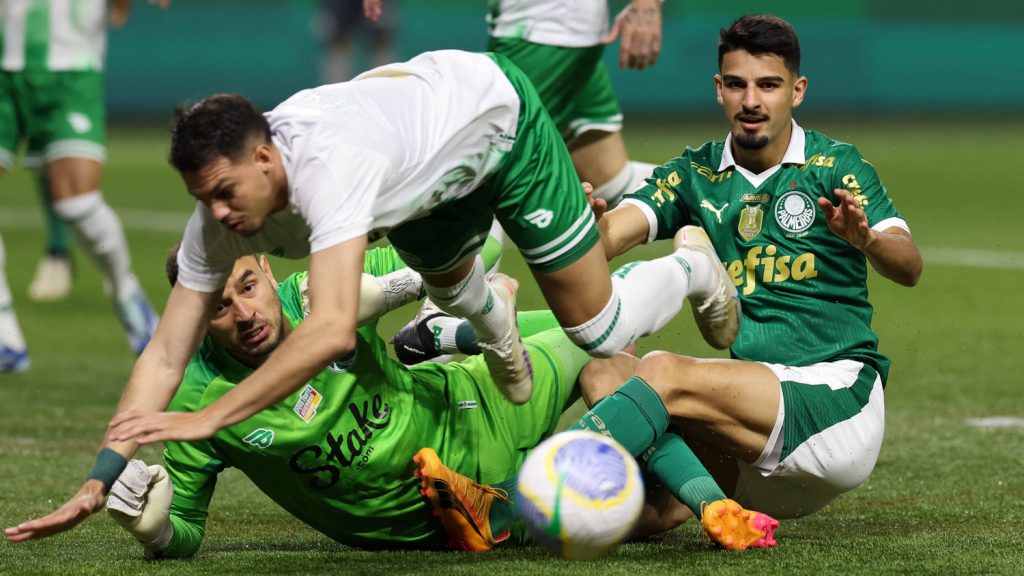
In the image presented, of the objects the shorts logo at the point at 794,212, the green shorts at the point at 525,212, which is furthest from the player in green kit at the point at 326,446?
the shorts logo at the point at 794,212

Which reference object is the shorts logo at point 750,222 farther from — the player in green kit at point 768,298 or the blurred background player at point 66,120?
the blurred background player at point 66,120

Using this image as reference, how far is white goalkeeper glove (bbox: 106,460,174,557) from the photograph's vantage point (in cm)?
430

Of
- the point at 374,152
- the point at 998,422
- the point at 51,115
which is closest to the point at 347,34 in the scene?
the point at 51,115

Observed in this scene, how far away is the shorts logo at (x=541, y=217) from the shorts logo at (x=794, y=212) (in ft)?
2.65

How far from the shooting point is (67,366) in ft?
28.4

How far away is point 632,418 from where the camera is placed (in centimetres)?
447

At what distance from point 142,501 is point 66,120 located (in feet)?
13.6

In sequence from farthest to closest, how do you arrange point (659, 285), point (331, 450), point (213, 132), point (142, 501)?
point (659, 285)
point (331, 450)
point (142, 501)
point (213, 132)

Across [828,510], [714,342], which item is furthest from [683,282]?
[828,510]

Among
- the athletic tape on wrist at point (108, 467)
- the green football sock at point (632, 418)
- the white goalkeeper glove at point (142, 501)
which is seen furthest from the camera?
the green football sock at point (632, 418)

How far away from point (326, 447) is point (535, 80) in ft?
9.58

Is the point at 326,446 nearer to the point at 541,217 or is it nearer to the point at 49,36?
the point at 541,217

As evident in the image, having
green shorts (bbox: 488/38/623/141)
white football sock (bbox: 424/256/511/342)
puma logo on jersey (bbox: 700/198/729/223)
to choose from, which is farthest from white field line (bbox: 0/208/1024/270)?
white football sock (bbox: 424/256/511/342)

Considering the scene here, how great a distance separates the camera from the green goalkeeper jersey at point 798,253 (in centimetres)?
485
